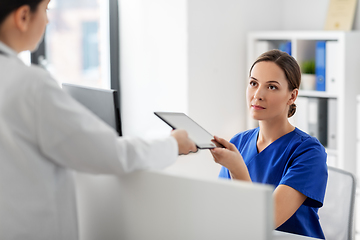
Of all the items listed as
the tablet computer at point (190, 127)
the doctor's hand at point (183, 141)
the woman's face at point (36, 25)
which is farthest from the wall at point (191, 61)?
the woman's face at point (36, 25)

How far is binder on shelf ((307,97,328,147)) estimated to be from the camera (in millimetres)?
3059

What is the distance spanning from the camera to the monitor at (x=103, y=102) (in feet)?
3.96

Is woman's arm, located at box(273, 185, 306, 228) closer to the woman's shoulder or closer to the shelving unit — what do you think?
the woman's shoulder

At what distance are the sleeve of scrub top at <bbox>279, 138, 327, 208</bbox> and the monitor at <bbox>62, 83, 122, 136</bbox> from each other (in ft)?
1.88

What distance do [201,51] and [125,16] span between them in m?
0.65

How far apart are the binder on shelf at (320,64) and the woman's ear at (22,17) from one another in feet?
8.12

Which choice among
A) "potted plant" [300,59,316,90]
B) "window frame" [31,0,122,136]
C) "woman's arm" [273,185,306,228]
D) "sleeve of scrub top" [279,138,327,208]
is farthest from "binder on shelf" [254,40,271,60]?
"woman's arm" [273,185,306,228]

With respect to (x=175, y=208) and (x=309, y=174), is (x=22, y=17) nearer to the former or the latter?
(x=175, y=208)

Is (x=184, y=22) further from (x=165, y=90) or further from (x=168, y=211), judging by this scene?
(x=168, y=211)

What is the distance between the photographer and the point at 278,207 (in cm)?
135

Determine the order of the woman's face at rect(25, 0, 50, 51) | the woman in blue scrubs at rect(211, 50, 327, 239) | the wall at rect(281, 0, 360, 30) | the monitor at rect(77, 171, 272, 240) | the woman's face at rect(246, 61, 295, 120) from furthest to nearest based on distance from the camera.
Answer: the wall at rect(281, 0, 360, 30)
the woman's face at rect(246, 61, 295, 120)
the woman in blue scrubs at rect(211, 50, 327, 239)
the woman's face at rect(25, 0, 50, 51)
the monitor at rect(77, 171, 272, 240)

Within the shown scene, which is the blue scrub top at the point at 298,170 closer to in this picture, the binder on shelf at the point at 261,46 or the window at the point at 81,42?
the binder on shelf at the point at 261,46

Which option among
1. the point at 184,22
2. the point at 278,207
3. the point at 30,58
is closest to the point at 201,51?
the point at 184,22

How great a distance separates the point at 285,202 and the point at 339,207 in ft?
1.26
